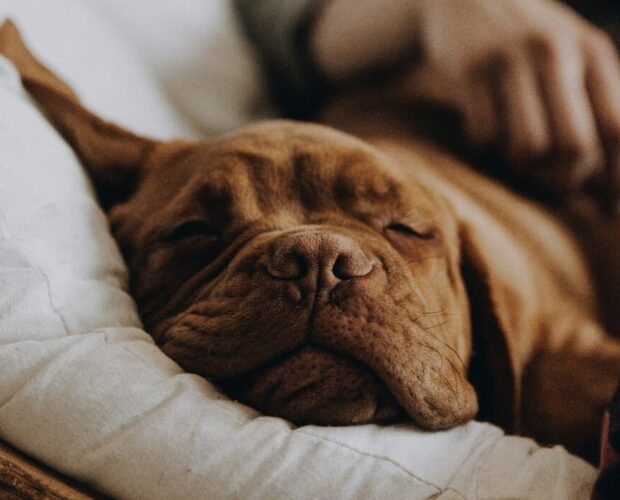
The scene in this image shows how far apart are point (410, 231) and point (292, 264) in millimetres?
569

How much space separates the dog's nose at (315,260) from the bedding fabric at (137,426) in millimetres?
254

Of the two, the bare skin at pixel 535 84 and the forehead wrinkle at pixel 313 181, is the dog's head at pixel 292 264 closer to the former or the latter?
the forehead wrinkle at pixel 313 181

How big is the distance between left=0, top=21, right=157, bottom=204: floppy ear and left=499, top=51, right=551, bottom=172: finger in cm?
116

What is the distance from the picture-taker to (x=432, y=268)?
1812 millimetres

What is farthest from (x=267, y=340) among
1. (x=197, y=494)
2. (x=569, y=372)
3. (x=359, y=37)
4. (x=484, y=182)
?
(x=359, y=37)

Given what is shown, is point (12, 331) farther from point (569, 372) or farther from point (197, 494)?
point (569, 372)

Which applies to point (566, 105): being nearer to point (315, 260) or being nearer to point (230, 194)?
point (230, 194)

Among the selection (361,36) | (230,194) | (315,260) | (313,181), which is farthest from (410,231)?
(361,36)

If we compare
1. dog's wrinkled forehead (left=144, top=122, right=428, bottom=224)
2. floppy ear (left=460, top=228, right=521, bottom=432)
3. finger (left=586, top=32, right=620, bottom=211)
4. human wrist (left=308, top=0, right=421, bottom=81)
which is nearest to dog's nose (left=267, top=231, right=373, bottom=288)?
dog's wrinkled forehead (left=144, top=122, right=428, bottom=224)

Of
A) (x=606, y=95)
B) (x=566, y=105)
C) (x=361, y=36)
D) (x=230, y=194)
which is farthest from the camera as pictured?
(x=361, y=36)

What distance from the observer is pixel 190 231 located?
1.80 metres

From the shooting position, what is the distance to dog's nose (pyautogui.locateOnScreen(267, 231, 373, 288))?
136cm

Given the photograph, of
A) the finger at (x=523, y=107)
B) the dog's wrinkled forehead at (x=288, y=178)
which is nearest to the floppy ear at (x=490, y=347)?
the dog's wrinkled forehead at (x=288, y=178)

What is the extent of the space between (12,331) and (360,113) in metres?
2.23
